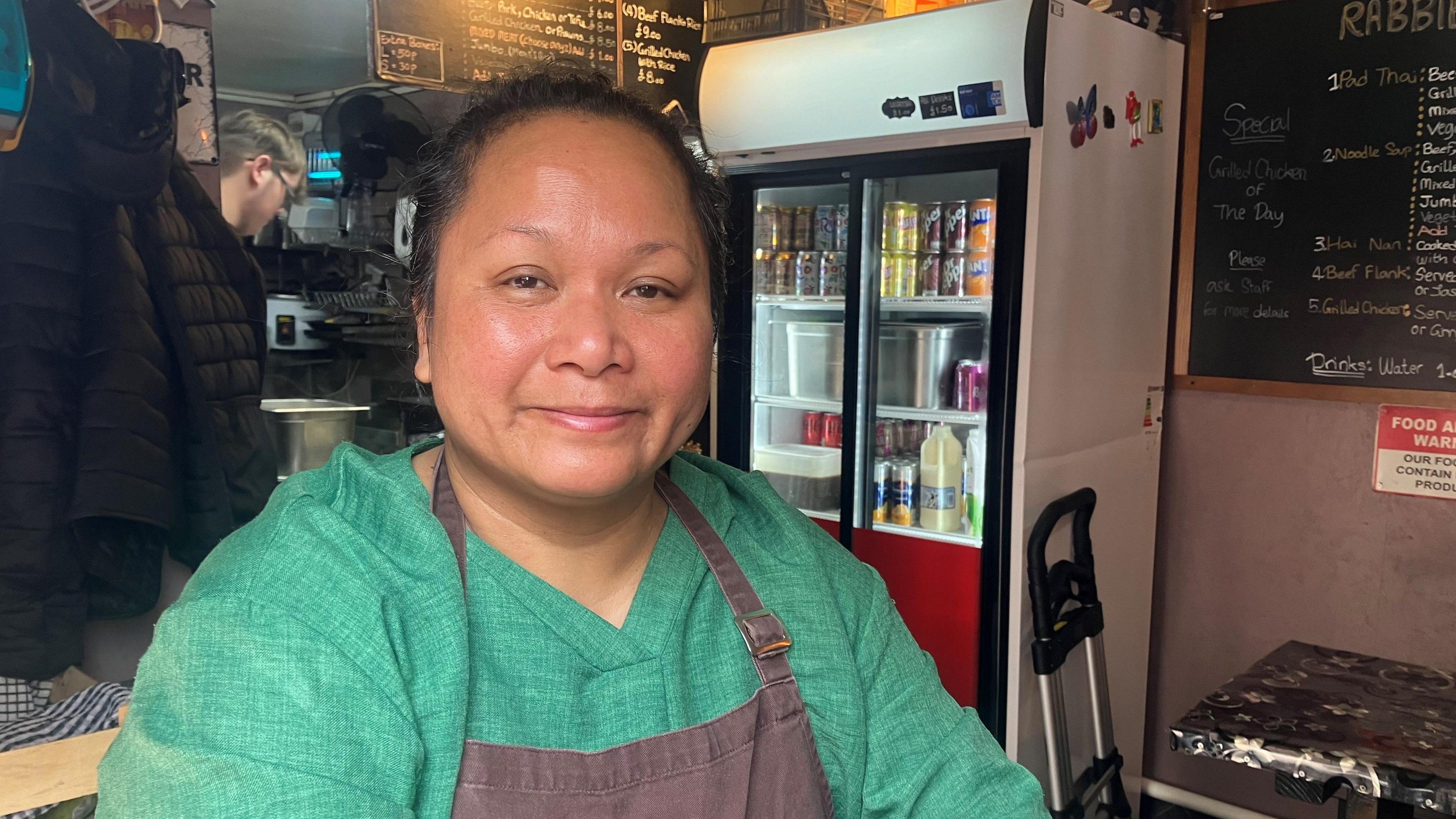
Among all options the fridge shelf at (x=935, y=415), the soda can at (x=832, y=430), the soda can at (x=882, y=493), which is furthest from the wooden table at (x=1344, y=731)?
the soda can at (x=832, y=430)

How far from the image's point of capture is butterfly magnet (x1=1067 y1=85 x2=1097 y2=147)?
2.76m

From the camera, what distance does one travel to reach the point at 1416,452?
10.1 ft

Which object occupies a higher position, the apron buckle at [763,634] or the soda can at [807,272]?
the soda can at [807,272]

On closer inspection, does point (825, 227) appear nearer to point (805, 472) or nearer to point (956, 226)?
point (956, 226)

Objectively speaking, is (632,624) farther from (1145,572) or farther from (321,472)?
(1145,572)

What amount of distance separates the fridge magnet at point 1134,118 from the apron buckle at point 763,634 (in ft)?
7.83

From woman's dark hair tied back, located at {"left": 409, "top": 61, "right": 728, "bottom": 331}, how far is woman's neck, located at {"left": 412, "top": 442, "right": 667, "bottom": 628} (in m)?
0.19

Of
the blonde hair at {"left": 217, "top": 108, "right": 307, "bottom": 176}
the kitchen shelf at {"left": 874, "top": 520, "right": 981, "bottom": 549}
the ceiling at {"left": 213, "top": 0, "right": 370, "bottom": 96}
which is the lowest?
the kitchen shelf at {"left": 874, "top": 520, "right": 981, "bottom": 549}

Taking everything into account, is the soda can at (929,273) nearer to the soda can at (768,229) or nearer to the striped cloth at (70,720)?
→ the soda can at (768,229)

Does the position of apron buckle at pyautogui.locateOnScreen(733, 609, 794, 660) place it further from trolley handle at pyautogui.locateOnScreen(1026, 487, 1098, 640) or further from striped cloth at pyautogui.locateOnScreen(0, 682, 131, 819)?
trolley handle at pyautogui.locateOnScreen(1026, 487, 1098, 640)

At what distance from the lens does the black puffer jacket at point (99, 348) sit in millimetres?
2127

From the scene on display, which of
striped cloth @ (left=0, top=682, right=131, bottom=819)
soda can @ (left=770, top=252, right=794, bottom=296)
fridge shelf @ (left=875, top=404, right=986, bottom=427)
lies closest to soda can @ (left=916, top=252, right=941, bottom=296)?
fridge shelf @ (left=875, top=404, right=986, bottom=427)

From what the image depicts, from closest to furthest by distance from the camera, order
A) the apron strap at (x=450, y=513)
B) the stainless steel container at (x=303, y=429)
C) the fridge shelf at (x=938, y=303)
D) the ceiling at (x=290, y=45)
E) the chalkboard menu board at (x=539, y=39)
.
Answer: the apron strap at (x=450, y=513) → the ceiling at (x=290, y=45) → the stainless steel container at (x=303, y=429) → the chalkboard menu board at (x=539, y=39) → the fridge shelf at (x=938, y=303)

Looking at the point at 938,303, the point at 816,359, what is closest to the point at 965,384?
the point at 938,303
